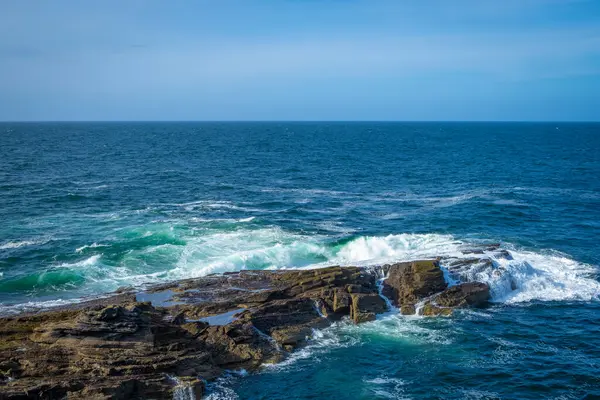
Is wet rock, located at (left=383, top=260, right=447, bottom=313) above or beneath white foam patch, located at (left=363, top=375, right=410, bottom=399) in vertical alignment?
above

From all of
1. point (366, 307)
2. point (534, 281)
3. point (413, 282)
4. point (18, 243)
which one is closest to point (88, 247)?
point (18, 243)

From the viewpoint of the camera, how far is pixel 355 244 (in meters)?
50.3

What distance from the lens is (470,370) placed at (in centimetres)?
2973

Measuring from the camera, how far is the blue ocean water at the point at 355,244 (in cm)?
2952

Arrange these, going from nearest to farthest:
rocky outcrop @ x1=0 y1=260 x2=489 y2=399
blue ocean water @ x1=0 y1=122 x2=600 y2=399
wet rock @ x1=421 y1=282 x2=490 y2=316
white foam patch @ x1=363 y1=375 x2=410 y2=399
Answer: rocky outcrop @ x1=0 y1=260 x2=489 y2=399 → white foam patch @ x1=363 y1=375 x2=410 y2=399 → blue ocean water @ x1=0 y1=122 x2=600 y2=399 → wet rock @ x1=421 y1=282 x2=490 y2=316

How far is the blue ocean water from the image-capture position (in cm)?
2952

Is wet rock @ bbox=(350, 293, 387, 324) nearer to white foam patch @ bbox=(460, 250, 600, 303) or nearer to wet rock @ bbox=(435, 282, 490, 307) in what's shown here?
wet rock @ bbox=(435, 282, 490, 307)

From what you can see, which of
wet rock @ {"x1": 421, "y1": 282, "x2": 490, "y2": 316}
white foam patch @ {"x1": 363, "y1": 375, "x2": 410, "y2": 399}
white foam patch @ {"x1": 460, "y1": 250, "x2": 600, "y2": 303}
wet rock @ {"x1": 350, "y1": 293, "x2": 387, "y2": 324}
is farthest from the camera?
white foam patch @ {"x1": 460, "y1": 250, "x2": 600, "y2": 303}

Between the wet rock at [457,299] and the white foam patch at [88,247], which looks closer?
the wet rock at [457,299]

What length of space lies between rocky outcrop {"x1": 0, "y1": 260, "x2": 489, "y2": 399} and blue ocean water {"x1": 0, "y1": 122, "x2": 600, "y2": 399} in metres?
1.65

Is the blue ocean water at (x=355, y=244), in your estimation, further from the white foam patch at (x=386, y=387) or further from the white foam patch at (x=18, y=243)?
the white foam patch at (x=18, y=243)

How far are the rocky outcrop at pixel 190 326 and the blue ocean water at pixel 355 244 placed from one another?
165cm

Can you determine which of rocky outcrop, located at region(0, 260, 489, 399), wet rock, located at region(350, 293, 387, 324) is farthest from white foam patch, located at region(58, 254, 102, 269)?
wet rock, located at region(350, 293, 387, 324)

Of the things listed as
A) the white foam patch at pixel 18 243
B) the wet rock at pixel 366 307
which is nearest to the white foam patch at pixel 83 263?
the white foam patch at pixel 18 243
